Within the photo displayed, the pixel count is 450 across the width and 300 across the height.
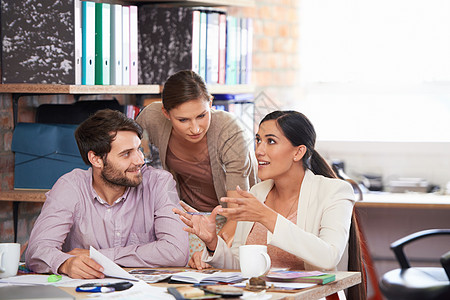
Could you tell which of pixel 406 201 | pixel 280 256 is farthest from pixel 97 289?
pixel 406 201

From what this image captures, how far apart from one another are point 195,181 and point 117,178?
0.64 metres

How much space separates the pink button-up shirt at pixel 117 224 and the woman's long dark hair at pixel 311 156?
44 centimetres

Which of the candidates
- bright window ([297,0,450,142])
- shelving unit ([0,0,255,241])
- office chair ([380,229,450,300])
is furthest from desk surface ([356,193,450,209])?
shelving unit ([0,0,255,241])

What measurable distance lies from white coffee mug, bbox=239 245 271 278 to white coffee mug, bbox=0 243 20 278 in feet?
2.21

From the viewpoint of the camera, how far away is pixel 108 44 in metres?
3.03

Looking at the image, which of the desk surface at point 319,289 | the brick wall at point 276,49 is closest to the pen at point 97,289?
the desk surface at point 319,289

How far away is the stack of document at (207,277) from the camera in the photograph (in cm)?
193

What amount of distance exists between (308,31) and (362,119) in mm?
684

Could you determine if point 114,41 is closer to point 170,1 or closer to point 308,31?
point 170,1

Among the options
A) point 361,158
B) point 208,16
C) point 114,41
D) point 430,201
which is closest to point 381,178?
point 361,158

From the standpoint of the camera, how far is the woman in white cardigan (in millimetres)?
2105

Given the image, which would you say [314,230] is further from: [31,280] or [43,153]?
[43,153]

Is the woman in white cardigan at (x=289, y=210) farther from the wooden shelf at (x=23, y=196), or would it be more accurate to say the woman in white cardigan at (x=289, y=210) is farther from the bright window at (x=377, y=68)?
the bright window at (x=377, y=68)

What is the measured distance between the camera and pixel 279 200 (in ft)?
8.07
